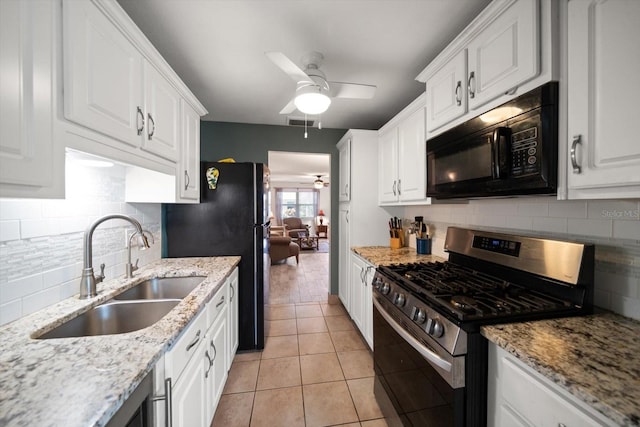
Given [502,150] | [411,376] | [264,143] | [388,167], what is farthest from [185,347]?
[264,143]

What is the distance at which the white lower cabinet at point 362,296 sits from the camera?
214cm

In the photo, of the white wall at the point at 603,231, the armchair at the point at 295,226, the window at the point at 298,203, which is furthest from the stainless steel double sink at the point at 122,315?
the window at the point at 298,203

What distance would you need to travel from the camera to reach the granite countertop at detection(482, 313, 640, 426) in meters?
0.59

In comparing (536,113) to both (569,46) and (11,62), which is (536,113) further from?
(11,62)

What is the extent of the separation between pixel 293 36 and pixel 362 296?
2154 millimetres

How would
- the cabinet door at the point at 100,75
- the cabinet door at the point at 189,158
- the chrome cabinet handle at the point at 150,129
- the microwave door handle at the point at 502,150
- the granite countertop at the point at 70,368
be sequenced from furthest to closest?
the cabinet door at the point at 189,158 → the chrome cabinet handle at the point at 150,129 → the microwave door handle at the point at 502,150 → the cabinet door at the point at 100,75 → the granite countertop at the point at 70,368

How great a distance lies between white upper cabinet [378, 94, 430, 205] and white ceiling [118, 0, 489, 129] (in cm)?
36

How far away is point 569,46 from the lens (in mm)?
887

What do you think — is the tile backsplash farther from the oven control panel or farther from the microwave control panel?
the microwave control panel

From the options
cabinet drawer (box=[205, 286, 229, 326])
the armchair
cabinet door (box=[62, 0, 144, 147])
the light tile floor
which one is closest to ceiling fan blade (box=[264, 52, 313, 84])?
cabinet door (box=[62, 0, 144, 147])

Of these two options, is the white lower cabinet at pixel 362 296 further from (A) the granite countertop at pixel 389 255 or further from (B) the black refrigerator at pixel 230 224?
(B) the black refrigerator at pixel 230 224

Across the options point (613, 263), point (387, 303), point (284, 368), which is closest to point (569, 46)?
point (613, 263)

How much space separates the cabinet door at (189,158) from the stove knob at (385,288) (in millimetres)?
1561

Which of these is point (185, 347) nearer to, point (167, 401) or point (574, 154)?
point (167, 401)
